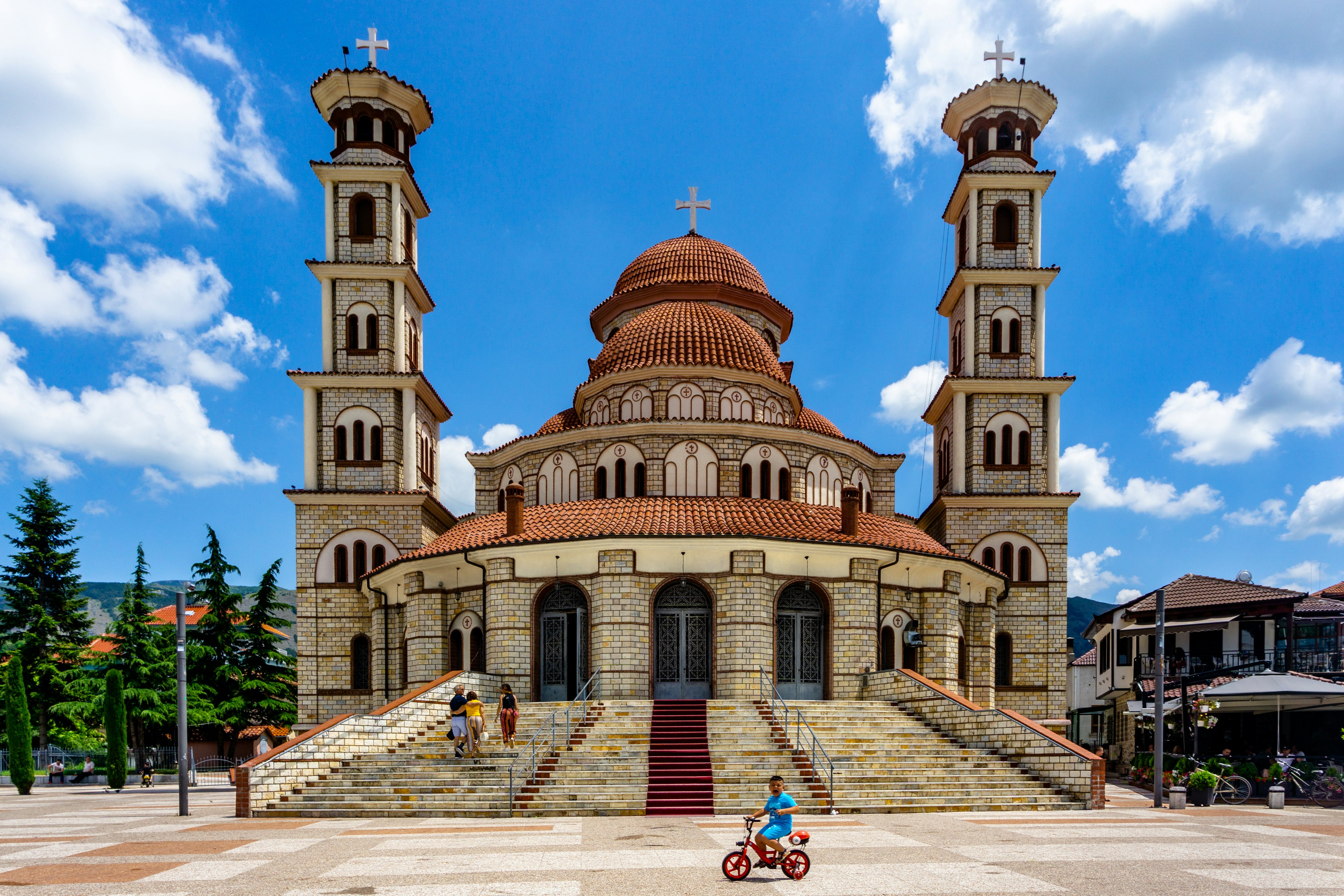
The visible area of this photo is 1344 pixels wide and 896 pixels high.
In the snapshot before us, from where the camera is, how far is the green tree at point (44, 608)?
40.6 meters

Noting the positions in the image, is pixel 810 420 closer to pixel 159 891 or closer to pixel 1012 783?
pixel 1012 783

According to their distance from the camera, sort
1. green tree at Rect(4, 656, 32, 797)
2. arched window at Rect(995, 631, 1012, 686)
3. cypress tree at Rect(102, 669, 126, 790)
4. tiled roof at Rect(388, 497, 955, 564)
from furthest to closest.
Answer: arched window at Rect(995, 631, 1012, 686)
cypress tree at Rect(102, 669, 126, 790)
green tree at Rect(4, 656, 32, 797)
tiled roof at Rect(388, 497, 955, 564)

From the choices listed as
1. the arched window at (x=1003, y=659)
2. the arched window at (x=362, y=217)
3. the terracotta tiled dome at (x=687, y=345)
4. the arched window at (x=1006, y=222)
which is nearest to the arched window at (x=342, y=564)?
the terracotta tiled dome at (x=687, y=345)

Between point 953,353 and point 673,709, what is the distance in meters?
21.1

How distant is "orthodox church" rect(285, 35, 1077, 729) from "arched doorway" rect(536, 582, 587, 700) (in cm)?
6

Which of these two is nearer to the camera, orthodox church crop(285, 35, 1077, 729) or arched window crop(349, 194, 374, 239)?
orthodox church crop(285, 35, 1077, 729)

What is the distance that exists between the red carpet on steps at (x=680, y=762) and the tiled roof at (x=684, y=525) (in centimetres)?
480

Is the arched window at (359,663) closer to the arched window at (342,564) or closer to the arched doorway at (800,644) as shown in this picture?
the arched window at (342,564)

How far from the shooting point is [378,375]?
3350 centimetres

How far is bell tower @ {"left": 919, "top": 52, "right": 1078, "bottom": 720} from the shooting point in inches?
1315

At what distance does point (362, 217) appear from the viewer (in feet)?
116

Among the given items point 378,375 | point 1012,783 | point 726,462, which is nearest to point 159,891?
point 1012,783

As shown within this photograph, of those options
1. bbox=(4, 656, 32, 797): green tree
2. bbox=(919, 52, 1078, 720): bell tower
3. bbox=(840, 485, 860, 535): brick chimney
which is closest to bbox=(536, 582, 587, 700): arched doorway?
bbox=(840, 485, 860, 535): brick chimney

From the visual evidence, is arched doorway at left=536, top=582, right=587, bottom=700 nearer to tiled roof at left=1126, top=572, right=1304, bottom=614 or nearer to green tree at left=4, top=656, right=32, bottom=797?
green tree at left=4, top=656, right=32, bottom=797
